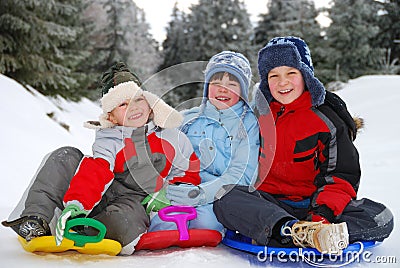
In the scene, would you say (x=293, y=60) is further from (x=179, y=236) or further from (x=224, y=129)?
(x=179, y=236)

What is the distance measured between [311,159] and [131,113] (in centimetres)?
86

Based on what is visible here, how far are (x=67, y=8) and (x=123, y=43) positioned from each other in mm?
6989

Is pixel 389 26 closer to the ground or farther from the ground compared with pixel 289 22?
closer to the ground

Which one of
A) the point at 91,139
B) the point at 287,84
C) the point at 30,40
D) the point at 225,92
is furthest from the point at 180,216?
the point at 30,40

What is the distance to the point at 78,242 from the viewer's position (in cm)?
157

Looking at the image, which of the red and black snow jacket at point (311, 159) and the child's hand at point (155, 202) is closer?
the red and black snow jacket at point (311, 159)

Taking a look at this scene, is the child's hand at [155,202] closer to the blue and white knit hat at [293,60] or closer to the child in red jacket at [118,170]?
the child in red jacket at [118,170]

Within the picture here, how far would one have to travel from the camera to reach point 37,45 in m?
7.32

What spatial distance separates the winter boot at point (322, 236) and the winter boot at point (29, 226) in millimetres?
938

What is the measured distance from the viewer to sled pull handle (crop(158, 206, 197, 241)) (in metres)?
1.72

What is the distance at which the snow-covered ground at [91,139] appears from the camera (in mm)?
1544

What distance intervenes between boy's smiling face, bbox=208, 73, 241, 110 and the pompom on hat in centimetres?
21

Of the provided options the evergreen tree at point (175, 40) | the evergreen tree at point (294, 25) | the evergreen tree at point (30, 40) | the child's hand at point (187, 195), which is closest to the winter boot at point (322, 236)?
the child's hand at point (187, 195)

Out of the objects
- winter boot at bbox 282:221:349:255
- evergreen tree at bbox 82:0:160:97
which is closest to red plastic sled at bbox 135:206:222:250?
winter boot at bbox 282:221:349:255
